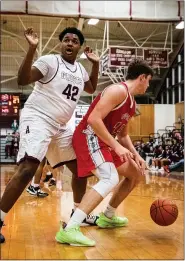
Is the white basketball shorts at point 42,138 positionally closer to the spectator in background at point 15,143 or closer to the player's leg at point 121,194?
the player's leg at point 121,194

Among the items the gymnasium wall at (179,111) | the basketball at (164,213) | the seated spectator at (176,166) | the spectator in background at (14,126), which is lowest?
the seated spectator at (176,166)

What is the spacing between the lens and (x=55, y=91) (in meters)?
3.60

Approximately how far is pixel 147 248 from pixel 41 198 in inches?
128

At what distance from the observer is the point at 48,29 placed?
18969mm

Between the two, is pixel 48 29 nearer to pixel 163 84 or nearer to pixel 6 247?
pixel 163 84

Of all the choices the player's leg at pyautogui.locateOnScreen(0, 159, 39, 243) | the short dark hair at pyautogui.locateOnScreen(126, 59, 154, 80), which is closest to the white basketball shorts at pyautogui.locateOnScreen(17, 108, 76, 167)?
the player's leg at pyautogui.locateOnScreen(0, 159, 39, 243)

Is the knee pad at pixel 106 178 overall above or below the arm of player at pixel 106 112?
below

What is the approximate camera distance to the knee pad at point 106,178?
3.31 metres

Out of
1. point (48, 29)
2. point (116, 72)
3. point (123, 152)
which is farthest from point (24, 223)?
point (48, 29)

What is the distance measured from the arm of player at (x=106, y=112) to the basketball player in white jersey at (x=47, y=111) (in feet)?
1.47

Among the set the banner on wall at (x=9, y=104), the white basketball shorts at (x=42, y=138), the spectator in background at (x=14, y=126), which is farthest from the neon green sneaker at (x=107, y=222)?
the spectator in background at (x=14, y=126)

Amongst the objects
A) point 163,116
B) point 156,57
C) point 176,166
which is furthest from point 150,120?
point 176,166

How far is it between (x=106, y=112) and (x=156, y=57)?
12.7 meters

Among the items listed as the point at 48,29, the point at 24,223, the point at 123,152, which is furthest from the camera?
the point at 48,29
